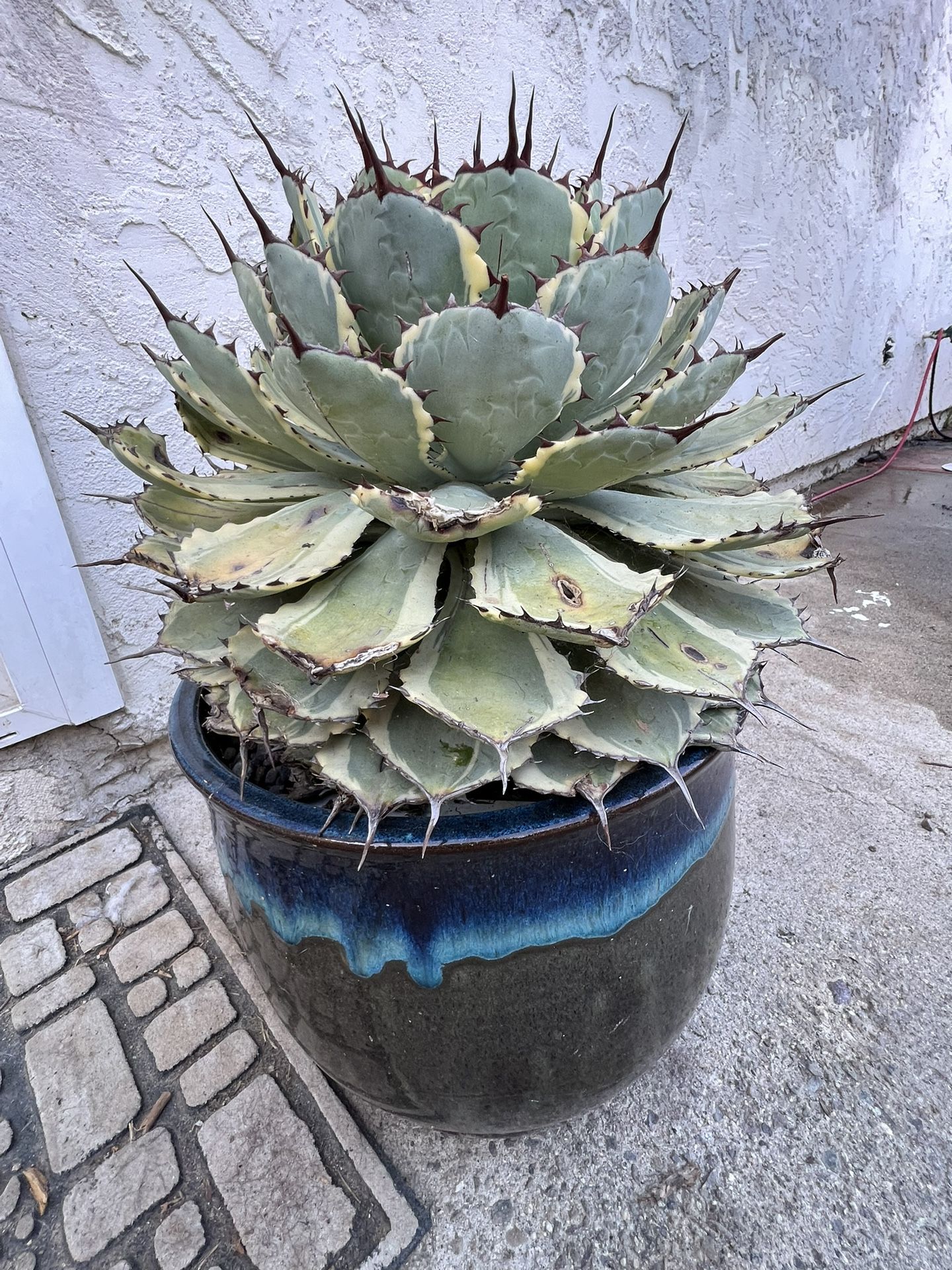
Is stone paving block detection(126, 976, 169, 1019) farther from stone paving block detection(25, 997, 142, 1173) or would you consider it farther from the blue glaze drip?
the blue glaze drip

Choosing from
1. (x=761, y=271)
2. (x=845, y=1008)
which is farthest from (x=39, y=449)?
(x=761, y=271)

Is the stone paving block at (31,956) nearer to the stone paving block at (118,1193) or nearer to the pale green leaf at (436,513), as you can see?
the stone paving block at (118,1193)

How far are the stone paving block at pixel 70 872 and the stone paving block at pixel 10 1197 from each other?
459 mm

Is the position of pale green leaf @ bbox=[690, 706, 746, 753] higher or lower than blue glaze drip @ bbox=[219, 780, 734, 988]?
higher

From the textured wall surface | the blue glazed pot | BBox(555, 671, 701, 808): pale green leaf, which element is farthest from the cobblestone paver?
BBox(555, 671, 701, 808): pale green leaf

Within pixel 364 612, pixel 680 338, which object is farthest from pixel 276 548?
pixel 680 338

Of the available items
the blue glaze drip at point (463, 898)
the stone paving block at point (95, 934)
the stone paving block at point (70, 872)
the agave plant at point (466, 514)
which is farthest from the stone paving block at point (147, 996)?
the agave plant at point (466, 514)

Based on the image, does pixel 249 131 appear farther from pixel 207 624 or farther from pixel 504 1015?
pixel 504 1015

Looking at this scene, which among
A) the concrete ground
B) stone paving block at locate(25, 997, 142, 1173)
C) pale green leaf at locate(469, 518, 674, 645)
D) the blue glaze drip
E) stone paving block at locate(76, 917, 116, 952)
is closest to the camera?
pale green leaf at locate(469, 518, 674, 645)

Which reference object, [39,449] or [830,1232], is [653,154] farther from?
[830,1232]

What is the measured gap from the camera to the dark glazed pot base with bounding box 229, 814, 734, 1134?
23.2 inches

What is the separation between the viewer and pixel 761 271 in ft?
8.38

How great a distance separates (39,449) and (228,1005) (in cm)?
97

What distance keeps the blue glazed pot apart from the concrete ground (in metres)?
0.17
